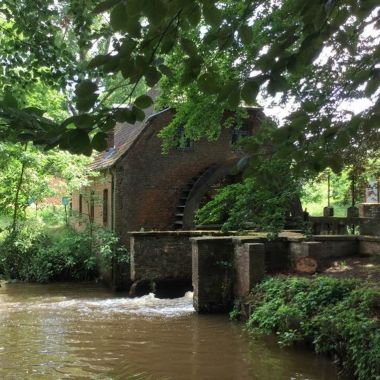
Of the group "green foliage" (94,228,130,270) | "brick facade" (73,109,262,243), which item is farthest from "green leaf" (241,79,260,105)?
"brick facade" (73,109,262,243)

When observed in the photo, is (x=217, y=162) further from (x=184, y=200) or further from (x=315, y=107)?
(x=315, y=107)

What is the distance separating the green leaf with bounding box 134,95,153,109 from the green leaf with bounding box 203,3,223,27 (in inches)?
16.8

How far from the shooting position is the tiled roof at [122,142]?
18625 millimetres

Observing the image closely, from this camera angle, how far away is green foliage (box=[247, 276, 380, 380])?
6.95 meters

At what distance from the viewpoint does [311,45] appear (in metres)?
2.42

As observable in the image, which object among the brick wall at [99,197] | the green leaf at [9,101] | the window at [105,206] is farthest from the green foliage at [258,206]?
the window at [105,206]

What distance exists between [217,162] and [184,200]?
7.12ft

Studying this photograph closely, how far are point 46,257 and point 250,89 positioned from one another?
18.0 metres

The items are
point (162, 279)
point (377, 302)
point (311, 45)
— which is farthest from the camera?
point (162, 279)

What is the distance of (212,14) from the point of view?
219cm

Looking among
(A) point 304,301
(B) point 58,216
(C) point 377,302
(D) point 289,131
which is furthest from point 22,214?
(D) point 289,131

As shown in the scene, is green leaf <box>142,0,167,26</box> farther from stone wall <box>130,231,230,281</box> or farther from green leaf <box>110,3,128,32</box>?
stone wall <box>130,231,230,281</box>

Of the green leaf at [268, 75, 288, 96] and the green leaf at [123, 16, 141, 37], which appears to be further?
the green leaf at [268, 75, 288, 96]

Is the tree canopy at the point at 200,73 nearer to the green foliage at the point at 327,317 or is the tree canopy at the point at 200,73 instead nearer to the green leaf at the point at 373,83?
the green leaf at the point at 373,83
